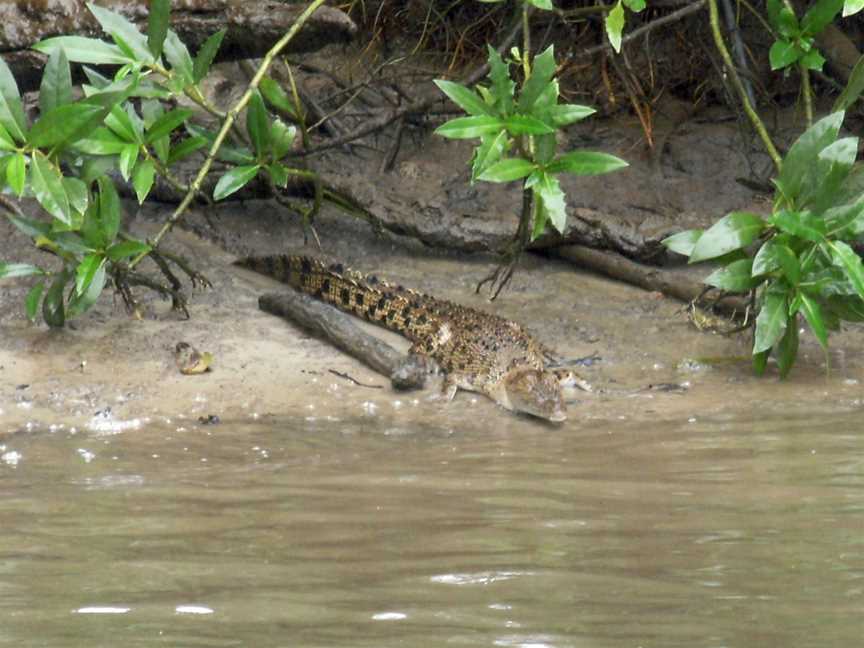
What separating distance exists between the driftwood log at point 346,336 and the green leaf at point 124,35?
1.34 metres

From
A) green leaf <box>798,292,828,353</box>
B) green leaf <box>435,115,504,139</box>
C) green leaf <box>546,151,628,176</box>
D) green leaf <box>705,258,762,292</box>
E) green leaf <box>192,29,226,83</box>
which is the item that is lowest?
green leaf <box>798,292,828,353</box>

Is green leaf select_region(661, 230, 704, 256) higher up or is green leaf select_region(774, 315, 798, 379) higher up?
green leaf select_region(661, 230, 704, 256)

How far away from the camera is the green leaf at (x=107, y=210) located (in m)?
5.04

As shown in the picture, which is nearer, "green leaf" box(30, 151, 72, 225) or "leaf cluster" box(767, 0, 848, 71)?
"green leaf" box(30, 151, 72, 225)

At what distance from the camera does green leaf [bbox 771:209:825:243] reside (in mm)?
4633

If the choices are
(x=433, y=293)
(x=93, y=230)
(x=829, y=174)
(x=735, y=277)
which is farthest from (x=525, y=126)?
(x=433, y=293)

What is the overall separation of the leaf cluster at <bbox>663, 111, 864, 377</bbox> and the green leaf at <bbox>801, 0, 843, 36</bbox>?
0.53 metres

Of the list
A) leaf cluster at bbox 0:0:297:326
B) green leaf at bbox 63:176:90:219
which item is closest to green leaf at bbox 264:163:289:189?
leaf cluster at bbox 0:0:297:326

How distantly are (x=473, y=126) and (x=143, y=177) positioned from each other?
1.19 metres

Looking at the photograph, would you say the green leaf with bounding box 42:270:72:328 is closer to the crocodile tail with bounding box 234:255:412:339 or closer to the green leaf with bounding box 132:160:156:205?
the green leaf with bounding box 132:160:156:205

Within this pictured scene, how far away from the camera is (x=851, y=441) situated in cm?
443

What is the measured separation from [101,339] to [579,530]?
8.76ft

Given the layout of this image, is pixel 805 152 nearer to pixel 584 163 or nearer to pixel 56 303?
pixel 584 163

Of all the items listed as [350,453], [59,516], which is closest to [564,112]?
[350,453]
